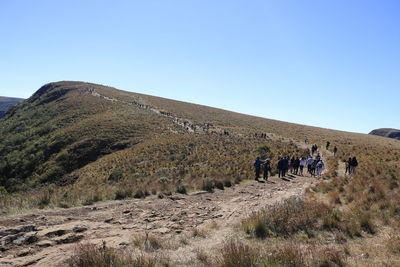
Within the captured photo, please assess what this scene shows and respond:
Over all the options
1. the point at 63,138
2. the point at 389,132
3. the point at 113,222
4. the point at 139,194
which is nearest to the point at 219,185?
the point at 139,194

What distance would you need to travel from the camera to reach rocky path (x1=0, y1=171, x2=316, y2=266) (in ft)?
21.1

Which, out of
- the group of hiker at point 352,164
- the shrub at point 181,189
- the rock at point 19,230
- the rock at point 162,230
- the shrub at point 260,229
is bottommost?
the rock at point 19,230

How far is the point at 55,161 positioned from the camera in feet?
112

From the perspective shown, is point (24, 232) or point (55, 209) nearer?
point (24, 232)

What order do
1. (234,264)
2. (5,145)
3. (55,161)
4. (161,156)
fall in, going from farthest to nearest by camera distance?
(5,145) → (55,161) → (161,156) → (234,264)

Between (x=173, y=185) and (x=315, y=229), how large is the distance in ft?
25.4

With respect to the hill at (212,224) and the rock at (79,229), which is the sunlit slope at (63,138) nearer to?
the hill at (212,224)

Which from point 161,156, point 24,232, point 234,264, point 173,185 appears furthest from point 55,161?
point 234,264

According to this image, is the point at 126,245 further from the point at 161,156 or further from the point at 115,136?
the point at 115,136

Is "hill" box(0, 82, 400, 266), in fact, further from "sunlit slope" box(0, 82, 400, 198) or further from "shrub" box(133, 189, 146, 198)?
"sunlit slope" box(0, 82, 400, 198)

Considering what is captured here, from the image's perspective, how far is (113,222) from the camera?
8.70 meters

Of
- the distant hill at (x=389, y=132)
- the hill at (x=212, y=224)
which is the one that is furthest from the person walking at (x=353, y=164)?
the distant hill at (x=389, y=132)

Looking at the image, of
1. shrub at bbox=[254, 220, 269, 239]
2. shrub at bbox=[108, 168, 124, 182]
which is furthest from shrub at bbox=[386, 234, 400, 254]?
shrub at bbox=[108, 168, 124, 182]

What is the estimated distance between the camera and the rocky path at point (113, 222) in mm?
6422
